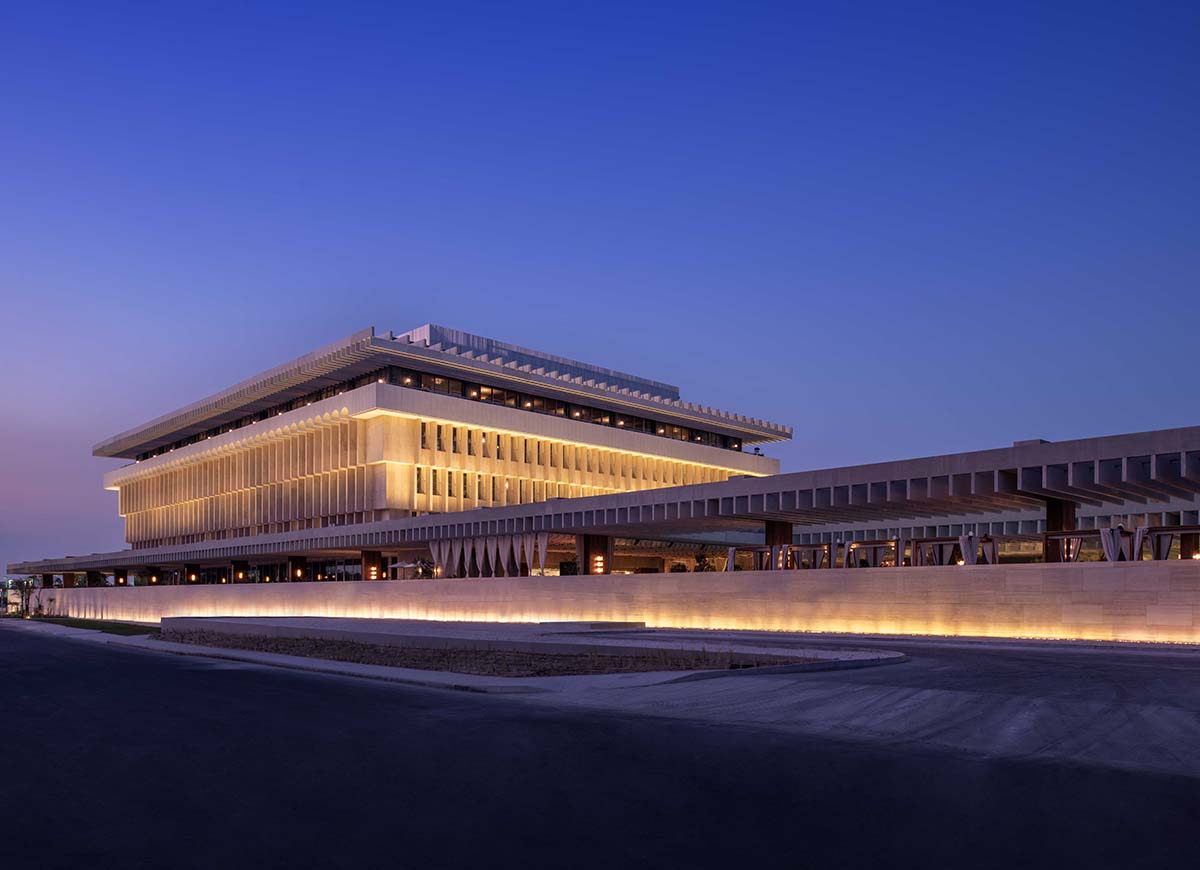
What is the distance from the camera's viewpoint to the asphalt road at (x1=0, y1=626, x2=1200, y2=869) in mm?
7129

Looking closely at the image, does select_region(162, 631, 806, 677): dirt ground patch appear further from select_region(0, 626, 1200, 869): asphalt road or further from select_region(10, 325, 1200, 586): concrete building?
select_region(10, 325, 1200, 586): concrete building

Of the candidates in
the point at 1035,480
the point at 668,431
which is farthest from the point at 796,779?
the point at 668,431

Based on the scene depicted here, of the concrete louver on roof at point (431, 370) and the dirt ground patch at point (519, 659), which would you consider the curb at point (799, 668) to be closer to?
the dirt ground patch at point (519, 659)

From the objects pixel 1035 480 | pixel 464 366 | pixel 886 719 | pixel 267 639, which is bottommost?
pixel 267 639

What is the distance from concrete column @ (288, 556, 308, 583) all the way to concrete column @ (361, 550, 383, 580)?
1381 cm

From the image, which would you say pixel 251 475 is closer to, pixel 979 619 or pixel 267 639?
pixel 267 639

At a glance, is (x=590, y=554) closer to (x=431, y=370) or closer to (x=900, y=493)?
(x=900, y=493)

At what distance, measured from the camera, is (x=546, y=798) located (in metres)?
8.95

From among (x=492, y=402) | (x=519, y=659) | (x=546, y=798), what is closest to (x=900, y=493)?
(x=519, y=659)

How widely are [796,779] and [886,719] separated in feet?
15.1

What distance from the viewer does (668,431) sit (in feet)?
347

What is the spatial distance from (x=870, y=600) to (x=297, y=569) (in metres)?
71.0

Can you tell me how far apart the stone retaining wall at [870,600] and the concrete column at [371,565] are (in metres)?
17.8

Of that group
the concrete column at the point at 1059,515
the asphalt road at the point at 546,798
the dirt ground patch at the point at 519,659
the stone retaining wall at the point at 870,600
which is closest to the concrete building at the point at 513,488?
the concrete column at the point at 1059,515
